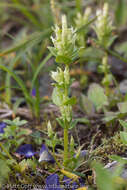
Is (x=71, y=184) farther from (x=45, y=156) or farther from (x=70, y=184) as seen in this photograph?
(x=45, y=156)

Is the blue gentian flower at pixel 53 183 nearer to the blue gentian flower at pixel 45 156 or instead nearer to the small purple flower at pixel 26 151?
the blue gentian flower at pixel 45 156

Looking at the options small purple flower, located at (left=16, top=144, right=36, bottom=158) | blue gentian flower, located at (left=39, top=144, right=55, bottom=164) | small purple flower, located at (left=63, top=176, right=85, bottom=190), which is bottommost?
small purple flower, located at (left=63, top=176, right=85, bottom=190)

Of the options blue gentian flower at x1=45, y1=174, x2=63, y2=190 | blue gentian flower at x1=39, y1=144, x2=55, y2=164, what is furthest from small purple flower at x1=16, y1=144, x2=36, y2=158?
blue gentian flower at x1=45, y1=174, x2=63, y2=190

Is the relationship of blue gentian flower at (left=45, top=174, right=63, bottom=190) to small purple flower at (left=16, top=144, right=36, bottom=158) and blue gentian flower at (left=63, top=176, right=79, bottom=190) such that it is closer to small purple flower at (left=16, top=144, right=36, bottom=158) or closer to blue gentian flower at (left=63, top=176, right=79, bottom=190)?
blue gentian flower at (left=63, top=176, right=79, bottom=190)

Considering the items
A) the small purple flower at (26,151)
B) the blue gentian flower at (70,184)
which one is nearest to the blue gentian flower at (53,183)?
the blue gentian flower at (70,184)

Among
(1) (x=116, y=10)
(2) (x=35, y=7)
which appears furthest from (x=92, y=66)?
(2) (x=35, y=7)

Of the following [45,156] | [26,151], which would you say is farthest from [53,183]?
[26,151]
